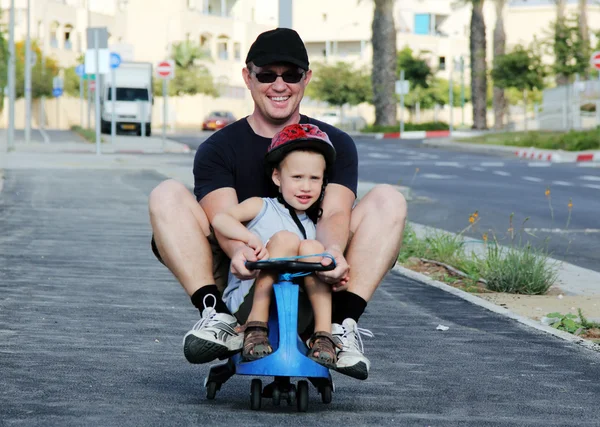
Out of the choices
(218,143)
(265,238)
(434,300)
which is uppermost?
(218,143)

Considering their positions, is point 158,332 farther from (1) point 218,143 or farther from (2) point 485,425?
(2) point 485,425

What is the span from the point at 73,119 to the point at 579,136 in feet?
205

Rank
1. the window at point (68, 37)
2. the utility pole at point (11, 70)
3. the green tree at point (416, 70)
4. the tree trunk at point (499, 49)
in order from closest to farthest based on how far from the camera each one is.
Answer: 1. the utility pole at point (11, 70)
2. the tree trunk at point (499, 49)
3. the green tree at point (416, 70)
4. the window at point (68, 37)

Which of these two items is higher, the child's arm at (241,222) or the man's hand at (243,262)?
the child's arm at (241,222)

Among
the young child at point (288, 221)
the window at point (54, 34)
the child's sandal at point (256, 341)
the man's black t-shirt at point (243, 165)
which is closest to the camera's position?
the child's sandal at point (256, 341)

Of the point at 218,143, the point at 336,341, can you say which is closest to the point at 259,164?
the point at 218,143

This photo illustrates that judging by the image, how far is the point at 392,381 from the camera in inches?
272

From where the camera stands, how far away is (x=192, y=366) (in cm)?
722

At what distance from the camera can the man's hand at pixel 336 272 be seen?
19.0 feet

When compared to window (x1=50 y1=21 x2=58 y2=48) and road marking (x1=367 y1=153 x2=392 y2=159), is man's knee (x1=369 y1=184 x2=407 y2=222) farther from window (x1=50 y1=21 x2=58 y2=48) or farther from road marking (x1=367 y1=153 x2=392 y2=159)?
window (x1=50 y1=21 x2=58 y2=48)

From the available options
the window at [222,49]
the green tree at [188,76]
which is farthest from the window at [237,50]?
the green tree at [188,76]

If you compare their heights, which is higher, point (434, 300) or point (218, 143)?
point (218, 143)

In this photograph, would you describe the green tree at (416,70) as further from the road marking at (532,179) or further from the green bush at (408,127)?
the road marking at (532,179)

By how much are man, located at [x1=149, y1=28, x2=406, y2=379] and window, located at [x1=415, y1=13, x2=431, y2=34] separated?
129 metres
